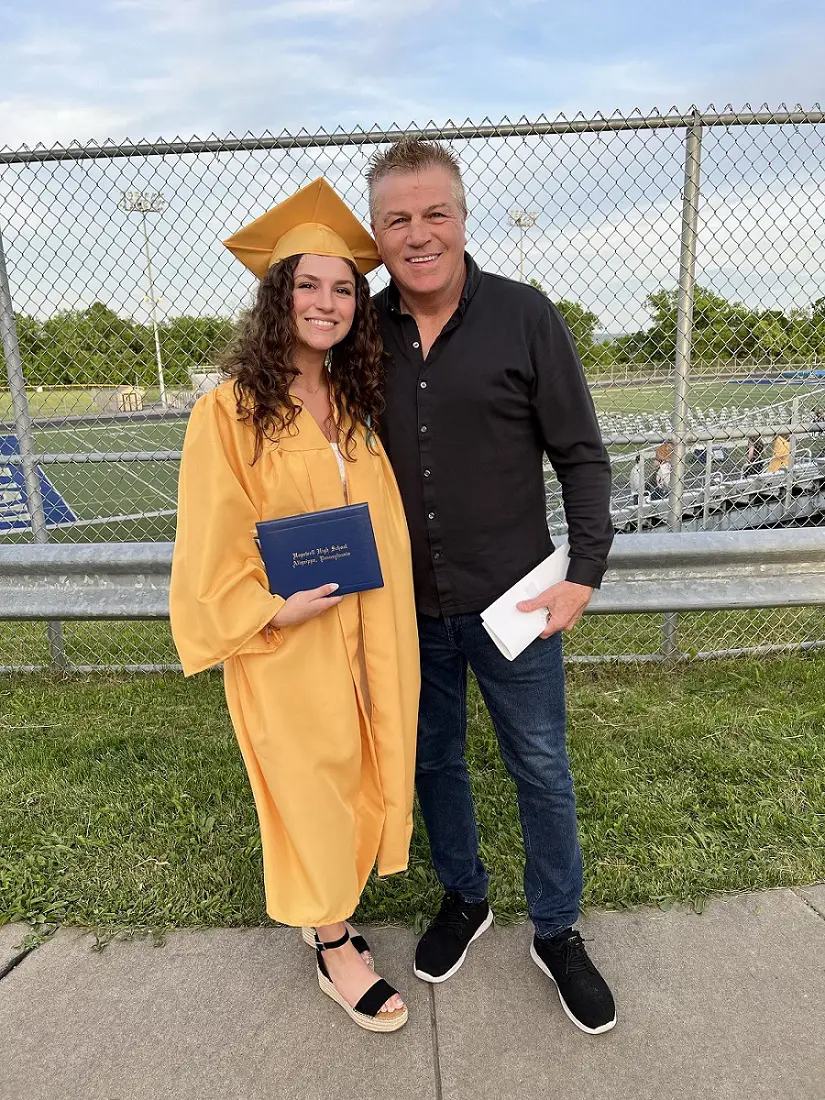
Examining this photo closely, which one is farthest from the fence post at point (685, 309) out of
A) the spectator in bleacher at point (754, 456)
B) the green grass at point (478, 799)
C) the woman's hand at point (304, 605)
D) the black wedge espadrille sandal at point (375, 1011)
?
the spectator in bleacher at point (754, 456)

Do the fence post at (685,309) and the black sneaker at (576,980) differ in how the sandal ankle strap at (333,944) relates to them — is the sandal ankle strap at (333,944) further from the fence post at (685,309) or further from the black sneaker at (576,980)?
the fence post at (685,309)

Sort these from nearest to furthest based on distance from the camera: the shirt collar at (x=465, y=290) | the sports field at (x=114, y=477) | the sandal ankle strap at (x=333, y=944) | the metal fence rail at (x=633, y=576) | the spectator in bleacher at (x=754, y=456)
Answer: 1. the shirt collar at (x=465, y=290)
2. the sandal ankle strap at (x=333, y=944)
3. the metal fence rail at (x=633, y=576)
4. the sports field at (x=114, y=477)
5. the spectator in bleacher at (x=754, y=456)

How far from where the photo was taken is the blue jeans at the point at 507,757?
2139 millimetres

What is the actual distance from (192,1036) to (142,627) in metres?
3.71

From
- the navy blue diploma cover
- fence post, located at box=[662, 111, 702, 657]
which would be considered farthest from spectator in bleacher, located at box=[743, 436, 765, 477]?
the navy blue diploma cover

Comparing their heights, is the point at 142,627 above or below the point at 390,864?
below

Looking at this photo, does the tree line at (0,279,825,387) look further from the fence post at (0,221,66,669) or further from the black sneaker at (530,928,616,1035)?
the black sneaker at (530,928,616,1035)

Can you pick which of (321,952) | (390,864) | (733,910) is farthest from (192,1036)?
(733,910)

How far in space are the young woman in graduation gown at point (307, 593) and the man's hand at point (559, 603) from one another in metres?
0.33

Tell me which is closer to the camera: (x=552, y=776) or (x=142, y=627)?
(x=552, y=776)

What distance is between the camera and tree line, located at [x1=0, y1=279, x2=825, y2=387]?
403cm

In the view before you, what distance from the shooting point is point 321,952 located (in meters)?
2.26

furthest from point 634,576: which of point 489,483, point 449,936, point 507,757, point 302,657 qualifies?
point 302,657

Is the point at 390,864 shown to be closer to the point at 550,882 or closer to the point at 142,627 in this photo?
the point at 550,882
